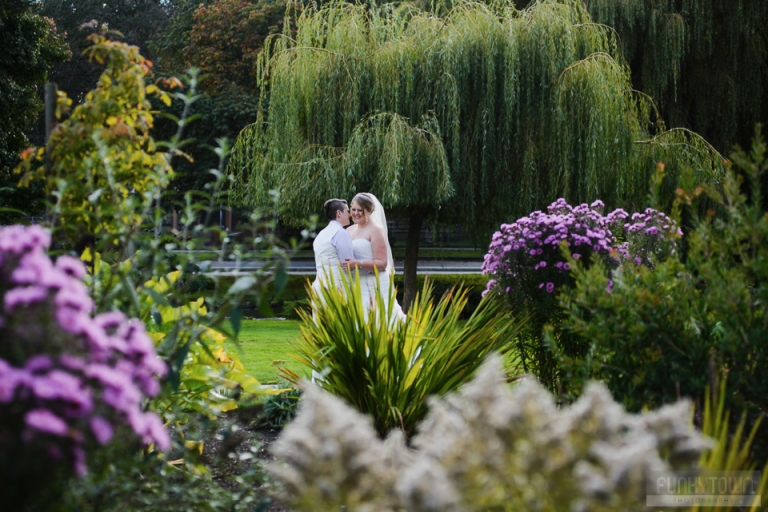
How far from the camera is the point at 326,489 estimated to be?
1.56 m

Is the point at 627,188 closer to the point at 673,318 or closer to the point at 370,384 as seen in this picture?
the point at 370,384

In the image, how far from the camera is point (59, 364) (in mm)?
1671

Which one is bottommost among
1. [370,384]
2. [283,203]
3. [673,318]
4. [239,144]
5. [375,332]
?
[370,384]

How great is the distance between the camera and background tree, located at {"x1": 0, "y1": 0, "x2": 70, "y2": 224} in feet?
48.4

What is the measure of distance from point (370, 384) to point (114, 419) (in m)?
3.01

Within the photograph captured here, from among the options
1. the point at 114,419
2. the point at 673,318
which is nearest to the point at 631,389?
the point at 673,318

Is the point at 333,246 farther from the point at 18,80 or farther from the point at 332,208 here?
the point at 18,80

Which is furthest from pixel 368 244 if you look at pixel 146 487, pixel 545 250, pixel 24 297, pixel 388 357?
pixel 24 297

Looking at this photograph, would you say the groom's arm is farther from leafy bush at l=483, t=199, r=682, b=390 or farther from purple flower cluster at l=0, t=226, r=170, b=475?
purple flower cluster at l=0, t=226, r=170, b=475

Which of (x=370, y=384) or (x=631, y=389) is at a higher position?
(x=631, y=389)

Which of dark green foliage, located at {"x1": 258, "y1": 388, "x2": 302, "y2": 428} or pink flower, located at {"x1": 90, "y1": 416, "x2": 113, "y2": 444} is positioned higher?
pink flower, located at {"x1": 90, "y1": 416, "x2": 113, "y2": 444}

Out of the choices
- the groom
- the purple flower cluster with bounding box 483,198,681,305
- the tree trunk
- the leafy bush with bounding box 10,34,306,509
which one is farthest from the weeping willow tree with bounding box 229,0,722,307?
the leafy bush with bounding box 10,34,306,509

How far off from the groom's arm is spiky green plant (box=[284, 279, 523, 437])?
7.31 ft

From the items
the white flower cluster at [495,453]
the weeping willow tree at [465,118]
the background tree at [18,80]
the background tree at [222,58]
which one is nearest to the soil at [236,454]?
the white flower cluster at [495,453]
